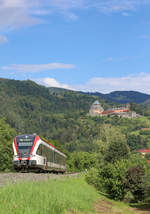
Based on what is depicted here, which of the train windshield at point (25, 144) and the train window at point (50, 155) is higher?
the train windshield at point (25, 144)

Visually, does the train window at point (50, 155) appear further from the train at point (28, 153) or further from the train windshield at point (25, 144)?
the train windshield at point (25, 144)

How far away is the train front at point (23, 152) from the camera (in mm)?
32469

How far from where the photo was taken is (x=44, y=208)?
12.4 metres

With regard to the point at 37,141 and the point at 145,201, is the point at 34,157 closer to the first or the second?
the point at 37,141

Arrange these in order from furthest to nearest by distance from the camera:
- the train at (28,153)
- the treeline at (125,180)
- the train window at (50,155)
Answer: the train window at (50,155)
the treeline at (125,180)
the train at (28,153)

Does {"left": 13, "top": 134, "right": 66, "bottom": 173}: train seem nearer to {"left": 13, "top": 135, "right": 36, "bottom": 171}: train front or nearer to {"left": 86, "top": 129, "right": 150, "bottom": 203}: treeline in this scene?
{"left": 13, "top": 135, "right": 36, "bottom": 171}: train front

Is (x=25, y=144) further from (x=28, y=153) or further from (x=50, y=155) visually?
(x=50, y=155)

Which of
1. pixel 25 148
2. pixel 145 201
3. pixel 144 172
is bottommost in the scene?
pixel 145 201

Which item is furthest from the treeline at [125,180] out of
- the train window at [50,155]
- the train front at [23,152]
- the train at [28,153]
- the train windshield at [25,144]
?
the train windshield at [25,144]

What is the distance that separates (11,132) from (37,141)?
35620 mm

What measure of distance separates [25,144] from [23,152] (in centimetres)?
75

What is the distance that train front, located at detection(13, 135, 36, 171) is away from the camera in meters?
32.5

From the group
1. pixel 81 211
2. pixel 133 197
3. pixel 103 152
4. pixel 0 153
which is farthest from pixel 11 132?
pixel 81 211

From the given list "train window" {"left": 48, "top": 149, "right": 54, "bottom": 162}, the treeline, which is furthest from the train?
the treeline
